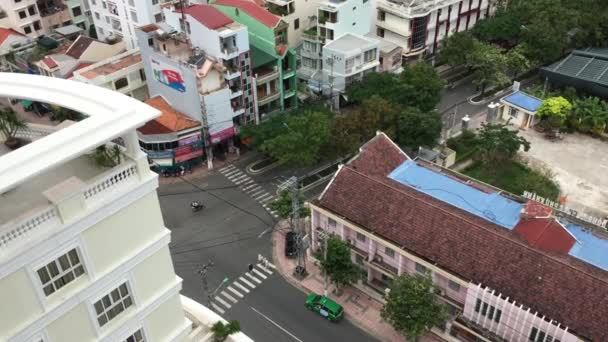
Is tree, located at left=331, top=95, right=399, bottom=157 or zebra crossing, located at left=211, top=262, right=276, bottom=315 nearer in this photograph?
zebra crossing, located at left=211, top=262, right=276, bottom=315

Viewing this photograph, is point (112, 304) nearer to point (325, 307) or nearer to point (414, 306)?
point (414, 306)

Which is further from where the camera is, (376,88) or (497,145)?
(376,88)

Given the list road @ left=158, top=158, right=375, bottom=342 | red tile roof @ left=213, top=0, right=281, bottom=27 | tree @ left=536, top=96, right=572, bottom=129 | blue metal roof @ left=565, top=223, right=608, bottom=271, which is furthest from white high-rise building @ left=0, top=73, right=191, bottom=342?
tree @ left=536, top=96, right=572, bottom=129

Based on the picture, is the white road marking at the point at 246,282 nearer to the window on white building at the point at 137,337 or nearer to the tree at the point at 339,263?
the tree at the point at 339,263

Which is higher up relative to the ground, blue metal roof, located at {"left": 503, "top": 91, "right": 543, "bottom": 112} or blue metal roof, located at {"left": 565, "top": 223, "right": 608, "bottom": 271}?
blue metal roof, located at {"left": 565, "top": 223, "right": 608, "bottom": 271}

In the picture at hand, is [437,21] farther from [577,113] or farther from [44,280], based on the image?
[44,280]

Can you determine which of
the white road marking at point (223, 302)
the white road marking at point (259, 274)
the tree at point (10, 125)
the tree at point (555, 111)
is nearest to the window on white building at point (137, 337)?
the tree at point (10, 125)

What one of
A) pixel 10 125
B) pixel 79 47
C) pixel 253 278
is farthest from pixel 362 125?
pixel 10 125

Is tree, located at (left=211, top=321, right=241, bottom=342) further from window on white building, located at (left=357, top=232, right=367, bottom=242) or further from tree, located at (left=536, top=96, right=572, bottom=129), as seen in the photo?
tree, located at (left=536, top=96, right=572, bottom=129)
